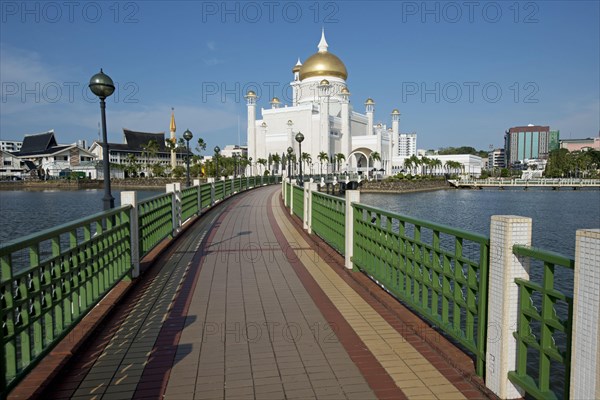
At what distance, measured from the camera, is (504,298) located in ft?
10.1

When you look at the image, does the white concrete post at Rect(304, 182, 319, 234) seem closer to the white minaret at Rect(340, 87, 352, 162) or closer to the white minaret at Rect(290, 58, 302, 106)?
the white minaret at Rect(340, 87, 352, 162)

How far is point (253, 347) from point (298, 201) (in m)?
10.2

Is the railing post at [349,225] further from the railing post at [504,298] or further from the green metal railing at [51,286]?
the railing post at [504,298]

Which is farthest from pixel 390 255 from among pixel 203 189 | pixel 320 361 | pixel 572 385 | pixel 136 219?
pixel 203 189

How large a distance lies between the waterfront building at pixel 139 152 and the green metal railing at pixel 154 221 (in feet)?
280

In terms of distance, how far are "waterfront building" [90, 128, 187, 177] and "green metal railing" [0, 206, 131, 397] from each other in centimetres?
8997

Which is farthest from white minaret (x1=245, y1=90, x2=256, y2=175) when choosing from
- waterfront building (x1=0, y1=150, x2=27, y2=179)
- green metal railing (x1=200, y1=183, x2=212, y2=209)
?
green metal railing (x1=200, y1=183, x2=212, y2=209)

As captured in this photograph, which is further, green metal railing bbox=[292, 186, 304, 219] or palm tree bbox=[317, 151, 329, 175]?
palm tree bbox=[317, 151, 329, 175]

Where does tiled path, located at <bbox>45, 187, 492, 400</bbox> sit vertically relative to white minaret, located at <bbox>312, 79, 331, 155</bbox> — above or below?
below

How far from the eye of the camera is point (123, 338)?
14.4 feet

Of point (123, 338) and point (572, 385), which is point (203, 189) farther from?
point (572, 385)

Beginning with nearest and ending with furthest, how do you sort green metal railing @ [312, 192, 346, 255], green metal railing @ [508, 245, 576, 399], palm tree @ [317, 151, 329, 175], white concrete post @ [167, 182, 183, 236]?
green metal railing @ [508, 245, 576, 399] < green metal railing @ [312, 192, 346, 255] < white concrete post @ [167, 182, 183, 236] < palm tree @ [317, 151, 329, 175]

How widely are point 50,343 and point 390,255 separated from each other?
3.64 metres

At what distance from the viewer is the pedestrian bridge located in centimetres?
306
